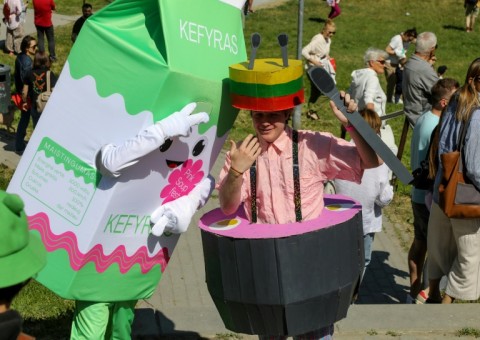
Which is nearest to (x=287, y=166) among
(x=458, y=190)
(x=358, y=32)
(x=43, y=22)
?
(x=458, y=190)

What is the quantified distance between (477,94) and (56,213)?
291cm

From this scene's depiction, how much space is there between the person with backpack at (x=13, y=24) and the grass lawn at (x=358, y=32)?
0.75ft

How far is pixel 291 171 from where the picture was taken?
4.76 metres

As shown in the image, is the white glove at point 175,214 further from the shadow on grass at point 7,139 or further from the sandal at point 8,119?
the sandal at point 8,119

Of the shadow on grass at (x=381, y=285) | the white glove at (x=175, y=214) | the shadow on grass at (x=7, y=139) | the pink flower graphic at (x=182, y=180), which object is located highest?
the pink flower graphic at (x=182, y=180)

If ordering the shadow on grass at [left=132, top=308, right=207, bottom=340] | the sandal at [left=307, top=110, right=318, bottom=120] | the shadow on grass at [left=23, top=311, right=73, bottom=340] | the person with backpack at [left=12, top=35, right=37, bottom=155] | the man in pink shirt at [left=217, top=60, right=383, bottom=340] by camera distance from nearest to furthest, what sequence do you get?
the man in pink shirt at [left=217, top=60, right=383, bottom=340], the shadow on grass at [left=132, top=308, right=207, bottom=340], the shadow on grass at [left=23, top=311, right=73, bottom=340], the person with backpack at [left=12, top=35, right=37, bottom=155], the sandal at [left=307, top=110, right=318, bottom=120]

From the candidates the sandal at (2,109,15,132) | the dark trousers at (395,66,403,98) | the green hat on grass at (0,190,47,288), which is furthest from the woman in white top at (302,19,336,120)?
the green hat on grass at (0,190,47,288)

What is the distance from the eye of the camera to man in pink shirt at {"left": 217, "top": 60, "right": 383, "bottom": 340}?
4699mm

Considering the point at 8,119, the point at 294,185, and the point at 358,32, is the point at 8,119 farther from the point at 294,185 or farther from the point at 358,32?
the point at 358,32

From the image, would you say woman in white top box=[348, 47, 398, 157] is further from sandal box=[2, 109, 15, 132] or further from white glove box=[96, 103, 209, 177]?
white glove box=[96, 103, 209, 177]

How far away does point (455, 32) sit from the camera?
21.2m

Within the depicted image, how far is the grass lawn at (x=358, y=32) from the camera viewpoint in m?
13.0

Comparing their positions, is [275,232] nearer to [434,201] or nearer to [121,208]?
[121,208]

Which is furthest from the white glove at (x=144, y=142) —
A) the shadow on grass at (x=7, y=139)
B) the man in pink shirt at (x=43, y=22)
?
the man in pink shirt at (x=43, y=22)
